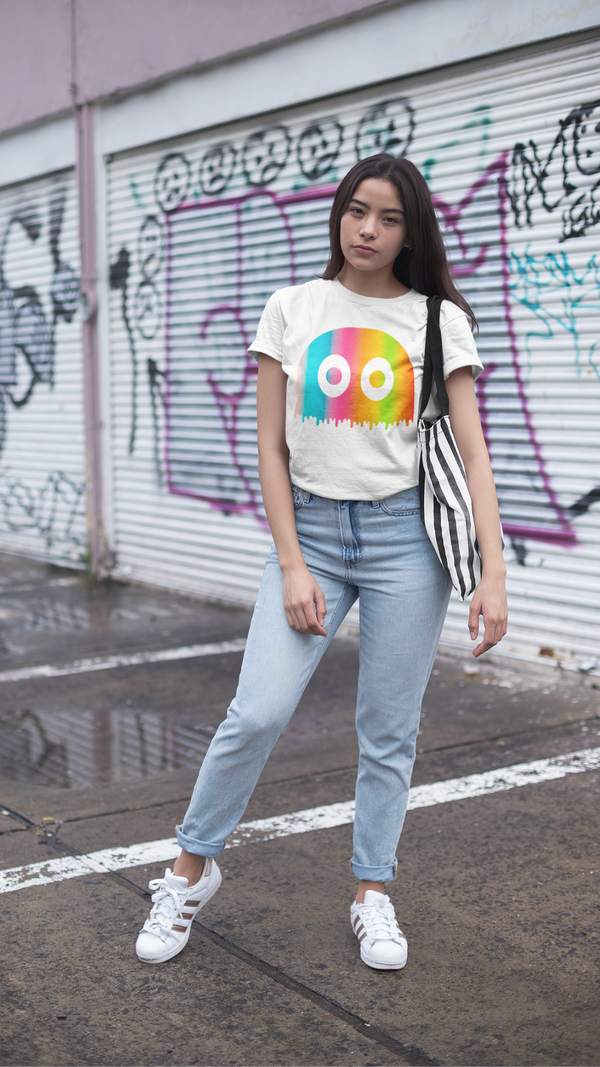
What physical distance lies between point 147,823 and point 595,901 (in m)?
1.44

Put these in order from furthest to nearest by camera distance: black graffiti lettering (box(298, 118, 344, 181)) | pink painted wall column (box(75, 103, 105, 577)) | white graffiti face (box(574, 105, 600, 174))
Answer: pink painted wall column (box(75, 103, 105, 577)) → black graffiti lettering (box(298, 118, 344, 181)) → white graffiti face (box(574, 105, 600, 174))

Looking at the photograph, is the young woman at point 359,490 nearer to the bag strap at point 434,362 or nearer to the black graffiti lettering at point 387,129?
the bag strap at point 434,362

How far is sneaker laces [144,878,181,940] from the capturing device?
104 inches

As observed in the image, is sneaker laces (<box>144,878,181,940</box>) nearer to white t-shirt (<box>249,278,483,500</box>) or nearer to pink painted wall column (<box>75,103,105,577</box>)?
white t-shirt (<box>249,278,483,500</box>)

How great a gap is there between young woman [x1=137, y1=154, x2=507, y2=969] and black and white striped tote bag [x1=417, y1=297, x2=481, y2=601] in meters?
0.02

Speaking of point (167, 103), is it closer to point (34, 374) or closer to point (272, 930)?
point (34, 374)

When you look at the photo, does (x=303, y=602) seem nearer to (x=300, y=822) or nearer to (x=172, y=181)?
(x=300, y=822)

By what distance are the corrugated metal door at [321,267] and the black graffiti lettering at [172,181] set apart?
1 centimetres

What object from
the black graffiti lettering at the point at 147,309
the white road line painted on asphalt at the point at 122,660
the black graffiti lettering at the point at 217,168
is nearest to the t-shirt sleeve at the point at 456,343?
the white road line painted on asphalt at the point at 122,660

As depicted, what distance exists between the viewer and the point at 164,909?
2.64 meters

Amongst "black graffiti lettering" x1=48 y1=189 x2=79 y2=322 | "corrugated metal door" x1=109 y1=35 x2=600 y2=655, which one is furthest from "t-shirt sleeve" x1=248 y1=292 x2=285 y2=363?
"black graffiti lettering" x1=48 y1=189 x2=79 y2=322

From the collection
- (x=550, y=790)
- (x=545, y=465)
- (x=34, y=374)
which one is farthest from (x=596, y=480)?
(x=34, y=374)

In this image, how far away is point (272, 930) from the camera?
2.85 meters

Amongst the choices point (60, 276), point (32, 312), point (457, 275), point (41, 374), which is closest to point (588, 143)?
point (457, 275)
